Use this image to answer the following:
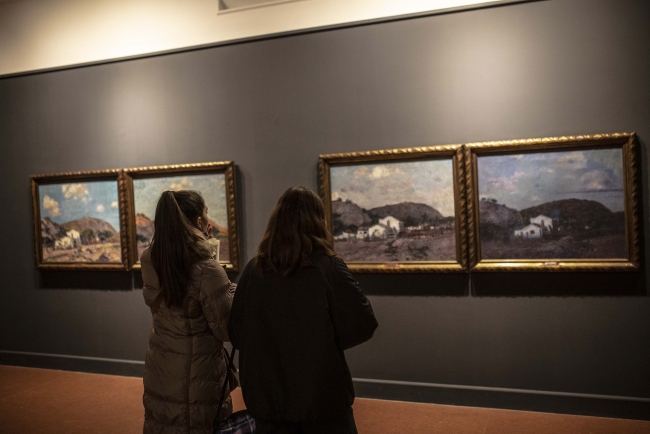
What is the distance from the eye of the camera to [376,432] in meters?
5.90

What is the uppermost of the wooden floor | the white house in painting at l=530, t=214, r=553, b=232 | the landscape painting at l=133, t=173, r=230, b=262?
the landscape painting at l=133, t=173, r=230, b=262

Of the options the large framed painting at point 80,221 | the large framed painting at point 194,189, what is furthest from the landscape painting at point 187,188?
the large framed painting at point 80,221

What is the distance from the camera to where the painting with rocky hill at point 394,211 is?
6.54 m

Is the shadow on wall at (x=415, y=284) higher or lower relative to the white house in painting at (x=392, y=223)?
lower

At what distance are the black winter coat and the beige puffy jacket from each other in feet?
2.02

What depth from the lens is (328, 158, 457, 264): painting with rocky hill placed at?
257 inches

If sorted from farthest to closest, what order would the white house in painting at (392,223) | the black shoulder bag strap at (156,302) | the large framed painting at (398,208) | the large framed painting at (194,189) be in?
the large framed painting at (194,189) → the white house in painting at (392,223) → the large framed painting at (398,208) → the black shoulder bag strap at (156,302)

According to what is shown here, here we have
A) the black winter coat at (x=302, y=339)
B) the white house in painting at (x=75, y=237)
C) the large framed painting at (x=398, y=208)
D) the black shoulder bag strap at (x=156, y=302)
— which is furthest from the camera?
the white house in painting at (x=75, y=237)

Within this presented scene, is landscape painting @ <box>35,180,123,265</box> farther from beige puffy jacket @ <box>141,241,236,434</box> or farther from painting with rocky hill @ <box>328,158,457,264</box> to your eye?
beige puffy jacket @ <box>141,241,236,434</box>

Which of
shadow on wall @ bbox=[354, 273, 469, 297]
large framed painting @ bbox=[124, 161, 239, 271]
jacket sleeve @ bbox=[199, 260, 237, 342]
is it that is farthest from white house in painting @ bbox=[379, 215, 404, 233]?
jacket sleeve @ bbox=[199, 260, 237, 342]

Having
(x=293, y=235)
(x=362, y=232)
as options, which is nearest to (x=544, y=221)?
(x=362, y=232)

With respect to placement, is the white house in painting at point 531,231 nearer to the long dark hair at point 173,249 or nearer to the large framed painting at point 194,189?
the large framed painting at point 194,189

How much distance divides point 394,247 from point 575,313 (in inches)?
77.9

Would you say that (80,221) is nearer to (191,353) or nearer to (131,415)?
(131,415)
